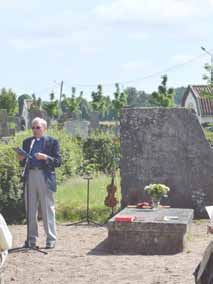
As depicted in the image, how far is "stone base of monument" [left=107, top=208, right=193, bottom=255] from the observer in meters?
9.87

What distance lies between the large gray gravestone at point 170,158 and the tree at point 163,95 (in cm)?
3380

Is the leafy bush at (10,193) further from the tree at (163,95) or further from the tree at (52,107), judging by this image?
the tree at (163,95)

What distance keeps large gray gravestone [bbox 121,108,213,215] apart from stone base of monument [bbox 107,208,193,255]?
9.11 ft

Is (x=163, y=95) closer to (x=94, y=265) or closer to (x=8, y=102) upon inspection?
(x=8, y=102)

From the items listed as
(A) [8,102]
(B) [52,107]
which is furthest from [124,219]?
(A) [8,102]

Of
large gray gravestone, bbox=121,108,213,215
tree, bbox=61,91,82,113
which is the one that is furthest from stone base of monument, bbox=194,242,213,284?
tree, bbox=61,91,82,113

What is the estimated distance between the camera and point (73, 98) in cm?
5162

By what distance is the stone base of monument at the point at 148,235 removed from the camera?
9867mm

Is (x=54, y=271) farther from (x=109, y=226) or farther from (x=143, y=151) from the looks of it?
(x=143, y=151)

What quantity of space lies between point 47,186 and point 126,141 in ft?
11.1

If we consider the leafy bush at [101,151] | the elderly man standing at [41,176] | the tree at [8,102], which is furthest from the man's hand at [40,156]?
the tree at [8,102]

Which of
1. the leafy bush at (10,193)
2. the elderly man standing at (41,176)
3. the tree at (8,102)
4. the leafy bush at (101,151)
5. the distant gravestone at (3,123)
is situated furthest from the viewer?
the tree at (8,102)

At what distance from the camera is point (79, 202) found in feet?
46.5

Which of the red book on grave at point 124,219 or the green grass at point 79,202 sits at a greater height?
the red book on grave at point 124,219
